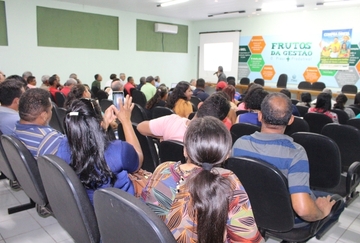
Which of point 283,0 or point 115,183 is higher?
point 283,0

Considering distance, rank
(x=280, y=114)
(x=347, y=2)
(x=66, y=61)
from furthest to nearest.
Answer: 1. (x=66, y=61)
2. (x=347, y=2)
3. (x=280, y=114)

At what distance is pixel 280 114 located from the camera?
6.03 ft

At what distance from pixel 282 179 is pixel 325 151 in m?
0.85

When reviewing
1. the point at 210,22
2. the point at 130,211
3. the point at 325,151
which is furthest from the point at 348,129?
the point at 210,22

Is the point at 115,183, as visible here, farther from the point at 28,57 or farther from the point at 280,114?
the point at 28,57

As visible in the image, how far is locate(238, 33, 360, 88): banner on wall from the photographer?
30.0ft

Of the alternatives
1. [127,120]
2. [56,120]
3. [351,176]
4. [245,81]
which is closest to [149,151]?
[127,120]

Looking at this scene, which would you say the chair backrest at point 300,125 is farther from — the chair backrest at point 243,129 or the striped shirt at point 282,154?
the striped shirt at point 282,154

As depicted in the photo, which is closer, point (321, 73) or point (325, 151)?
point (325, 151)

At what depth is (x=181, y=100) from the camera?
3797 mm

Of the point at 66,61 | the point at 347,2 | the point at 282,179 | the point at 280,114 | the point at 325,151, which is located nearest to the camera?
the point at 282,179

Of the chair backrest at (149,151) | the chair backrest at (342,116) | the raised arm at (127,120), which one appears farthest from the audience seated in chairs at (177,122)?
the chair backrest at (342,116)

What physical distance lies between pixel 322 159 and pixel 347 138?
0.78 meters

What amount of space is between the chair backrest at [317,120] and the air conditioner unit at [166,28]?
861cm
